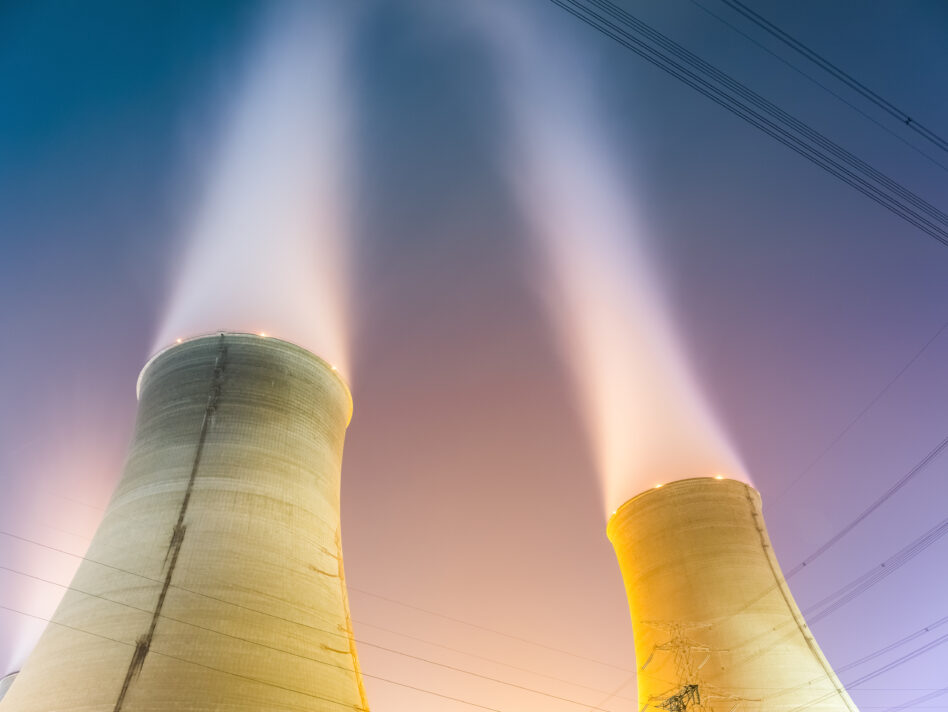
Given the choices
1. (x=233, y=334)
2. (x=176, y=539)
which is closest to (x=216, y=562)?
(x=176, y=539)

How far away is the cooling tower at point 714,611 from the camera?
36.9 feet

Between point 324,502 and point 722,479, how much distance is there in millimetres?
7651

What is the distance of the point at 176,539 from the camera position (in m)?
8.45

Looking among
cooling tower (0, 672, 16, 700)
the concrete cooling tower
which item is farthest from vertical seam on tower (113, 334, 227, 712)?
cooling tower (0, 672, 16, 700)

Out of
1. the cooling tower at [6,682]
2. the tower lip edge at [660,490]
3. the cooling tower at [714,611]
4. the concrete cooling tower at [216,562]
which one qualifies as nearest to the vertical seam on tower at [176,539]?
the concrete cooling tower at [216,562]

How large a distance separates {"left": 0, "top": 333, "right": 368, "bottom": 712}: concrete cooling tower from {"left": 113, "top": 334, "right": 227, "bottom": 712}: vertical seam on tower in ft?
0.05

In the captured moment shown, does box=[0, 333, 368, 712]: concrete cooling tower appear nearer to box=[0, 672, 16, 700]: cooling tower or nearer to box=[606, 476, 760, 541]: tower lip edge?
box=[606, 476, 760, 541]: tower lip edge

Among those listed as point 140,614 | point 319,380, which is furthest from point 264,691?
point 319,380

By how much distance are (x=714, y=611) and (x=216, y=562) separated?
26.3ft

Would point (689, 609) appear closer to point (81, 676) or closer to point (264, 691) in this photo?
point (264, 691)

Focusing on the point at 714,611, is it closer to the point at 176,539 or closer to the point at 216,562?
the point at 216,562

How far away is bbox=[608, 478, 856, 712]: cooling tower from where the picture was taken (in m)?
11.2

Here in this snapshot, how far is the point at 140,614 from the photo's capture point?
25.2 feet

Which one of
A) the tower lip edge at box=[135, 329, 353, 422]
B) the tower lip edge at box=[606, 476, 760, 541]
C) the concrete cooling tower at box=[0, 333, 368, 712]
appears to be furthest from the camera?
the tower lip edge at box=[606, 476, 760, 541]
